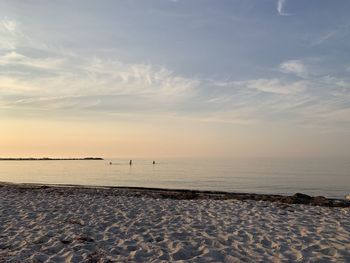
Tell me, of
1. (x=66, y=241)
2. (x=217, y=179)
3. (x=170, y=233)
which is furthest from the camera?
(x=217, y=179)

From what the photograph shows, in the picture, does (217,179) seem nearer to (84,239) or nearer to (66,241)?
(84,239)

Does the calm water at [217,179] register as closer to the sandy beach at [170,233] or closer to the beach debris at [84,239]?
the sandy beach at [170,233]

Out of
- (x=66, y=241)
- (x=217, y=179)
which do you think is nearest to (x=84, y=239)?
(x=66, y=241)

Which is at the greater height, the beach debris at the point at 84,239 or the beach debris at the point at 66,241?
the beach debris at the point at 84,239

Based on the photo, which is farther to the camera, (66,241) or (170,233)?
(170,233)

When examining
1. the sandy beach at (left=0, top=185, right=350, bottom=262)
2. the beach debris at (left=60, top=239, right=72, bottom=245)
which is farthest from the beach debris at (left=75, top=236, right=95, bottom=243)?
the beach debris at (left=60, top=239, right=72, bottom=245)

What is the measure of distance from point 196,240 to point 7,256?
4.07 meters

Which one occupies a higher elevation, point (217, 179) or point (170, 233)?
point (217, 179)

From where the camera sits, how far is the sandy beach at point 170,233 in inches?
299

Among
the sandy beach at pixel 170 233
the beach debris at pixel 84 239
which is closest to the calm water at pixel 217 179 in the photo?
the sandy beach at pixel 170 233

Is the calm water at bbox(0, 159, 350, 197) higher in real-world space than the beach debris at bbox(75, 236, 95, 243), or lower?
higher

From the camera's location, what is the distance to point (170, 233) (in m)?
9.35

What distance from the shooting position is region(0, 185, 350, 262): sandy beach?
759 cm

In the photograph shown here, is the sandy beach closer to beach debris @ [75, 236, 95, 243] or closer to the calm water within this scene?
beach debris @ [75, 236, 95, 243]
